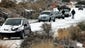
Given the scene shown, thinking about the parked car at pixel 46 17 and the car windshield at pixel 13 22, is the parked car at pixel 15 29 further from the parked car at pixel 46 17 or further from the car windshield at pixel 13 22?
the parked car at pixel 46 17

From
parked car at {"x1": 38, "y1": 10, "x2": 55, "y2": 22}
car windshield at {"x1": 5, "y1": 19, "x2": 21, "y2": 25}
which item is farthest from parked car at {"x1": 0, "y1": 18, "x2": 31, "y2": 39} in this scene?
parked car at {"x1": 38, "y1": 10, "x2": 55, "y2": 22}

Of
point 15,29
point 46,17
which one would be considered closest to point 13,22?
point 15,29

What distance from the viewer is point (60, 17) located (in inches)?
2506

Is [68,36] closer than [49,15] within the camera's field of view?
Yes

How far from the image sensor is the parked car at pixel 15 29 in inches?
960

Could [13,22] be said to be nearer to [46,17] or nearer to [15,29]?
[15,29]

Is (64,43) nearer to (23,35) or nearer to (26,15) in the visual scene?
(23,35)

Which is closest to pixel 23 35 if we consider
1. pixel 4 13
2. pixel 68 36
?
pixel 68 36

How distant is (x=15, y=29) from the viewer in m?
24.5

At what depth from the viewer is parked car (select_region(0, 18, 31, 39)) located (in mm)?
24375

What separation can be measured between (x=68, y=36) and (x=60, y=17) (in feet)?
129

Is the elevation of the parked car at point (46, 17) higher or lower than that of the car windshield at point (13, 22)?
lower

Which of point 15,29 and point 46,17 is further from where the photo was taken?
point 46,17

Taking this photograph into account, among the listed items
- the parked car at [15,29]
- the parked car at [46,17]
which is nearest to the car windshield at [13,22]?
the parked car at [15,29]
